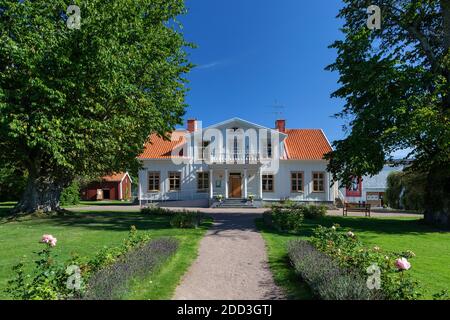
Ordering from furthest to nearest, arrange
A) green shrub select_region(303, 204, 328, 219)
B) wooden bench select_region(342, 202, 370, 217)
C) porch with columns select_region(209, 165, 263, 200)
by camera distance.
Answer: porch with columns select_region(209, 165, 263, 200), wooden bench select_region(342, 202, 370, 217), green shrub select_region(303, 204, 328, 219)

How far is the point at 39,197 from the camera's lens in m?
20.0

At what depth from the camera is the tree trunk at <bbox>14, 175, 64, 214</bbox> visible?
19.4 m

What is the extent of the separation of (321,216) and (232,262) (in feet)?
45.4

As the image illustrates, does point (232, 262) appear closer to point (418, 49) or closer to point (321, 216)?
point (321, 216)

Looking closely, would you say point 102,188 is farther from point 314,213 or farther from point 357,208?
point 357,208

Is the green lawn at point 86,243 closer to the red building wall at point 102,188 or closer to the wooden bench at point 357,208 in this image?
the wooden bench at point 357,208

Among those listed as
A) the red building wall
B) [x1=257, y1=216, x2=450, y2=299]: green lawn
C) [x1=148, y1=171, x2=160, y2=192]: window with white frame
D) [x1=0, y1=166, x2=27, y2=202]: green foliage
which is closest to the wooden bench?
[x1=257, y1=216, x2=450, y2=299]: green lawn

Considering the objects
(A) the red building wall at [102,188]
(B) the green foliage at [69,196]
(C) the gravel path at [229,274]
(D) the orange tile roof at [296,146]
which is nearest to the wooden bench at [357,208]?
(D) the orange tile roof at [296,146]

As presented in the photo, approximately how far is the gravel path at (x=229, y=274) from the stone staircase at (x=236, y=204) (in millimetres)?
19111

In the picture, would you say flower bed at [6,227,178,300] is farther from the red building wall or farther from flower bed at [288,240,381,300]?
the red building wall

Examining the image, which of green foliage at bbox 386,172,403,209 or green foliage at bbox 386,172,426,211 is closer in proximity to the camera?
green foliage at bbox 386,172,426,211

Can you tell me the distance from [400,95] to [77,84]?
15.3 meters

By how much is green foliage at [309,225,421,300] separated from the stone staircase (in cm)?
2167

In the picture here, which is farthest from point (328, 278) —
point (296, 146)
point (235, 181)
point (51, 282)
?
point (296, 146)
